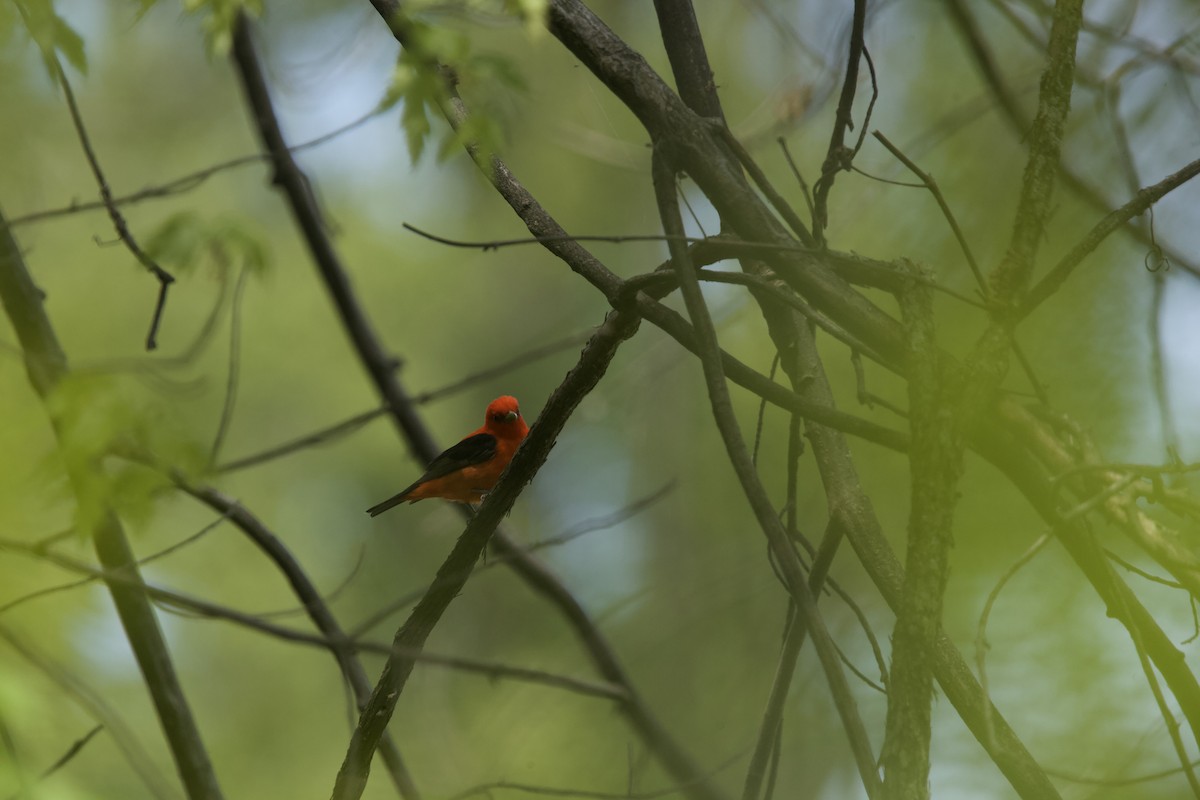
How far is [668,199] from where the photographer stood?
216 centimetres

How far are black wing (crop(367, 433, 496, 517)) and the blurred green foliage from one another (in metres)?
0.30

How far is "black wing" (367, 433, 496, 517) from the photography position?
488 centimetres

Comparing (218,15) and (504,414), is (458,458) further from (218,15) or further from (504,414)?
(218,15)

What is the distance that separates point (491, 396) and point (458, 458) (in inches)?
355

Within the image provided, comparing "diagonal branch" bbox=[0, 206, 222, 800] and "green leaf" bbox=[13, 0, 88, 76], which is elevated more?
"green leaf" bbox=[13, 0, 88, 76]

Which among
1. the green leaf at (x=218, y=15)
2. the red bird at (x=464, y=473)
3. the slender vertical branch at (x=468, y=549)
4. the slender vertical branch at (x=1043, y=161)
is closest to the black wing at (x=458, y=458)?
the red bird at (x=464, y=473)

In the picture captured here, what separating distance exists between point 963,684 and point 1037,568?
10.1 feet

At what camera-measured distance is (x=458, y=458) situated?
5000mm

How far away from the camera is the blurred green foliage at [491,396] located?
3158 millimetres

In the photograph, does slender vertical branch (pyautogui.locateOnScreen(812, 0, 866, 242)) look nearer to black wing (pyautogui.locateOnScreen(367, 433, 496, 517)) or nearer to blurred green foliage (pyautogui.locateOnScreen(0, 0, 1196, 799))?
blurred green foliage (pyautogui.locateOnScreen(0, 0, 1196, 799))

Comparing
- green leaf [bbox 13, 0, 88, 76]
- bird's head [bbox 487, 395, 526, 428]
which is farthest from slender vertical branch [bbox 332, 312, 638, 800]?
bird's head [bbox 487, 395, 526, 428]

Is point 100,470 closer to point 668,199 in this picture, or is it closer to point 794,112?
point 668,199

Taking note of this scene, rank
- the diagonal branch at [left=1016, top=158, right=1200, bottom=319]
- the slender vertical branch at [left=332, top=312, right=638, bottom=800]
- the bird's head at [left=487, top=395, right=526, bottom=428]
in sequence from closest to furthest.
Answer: the diagonal branch at [left=1016, top=158, right=1200, bottom=319], the slender vertical branch at [left=332, top=312, right=638, bottom=800], the bird's head at [left=487, top=395, right=526, bottom=428]

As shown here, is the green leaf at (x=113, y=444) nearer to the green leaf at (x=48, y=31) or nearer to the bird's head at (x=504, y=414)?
the green leaf at (x=48, y=31)
